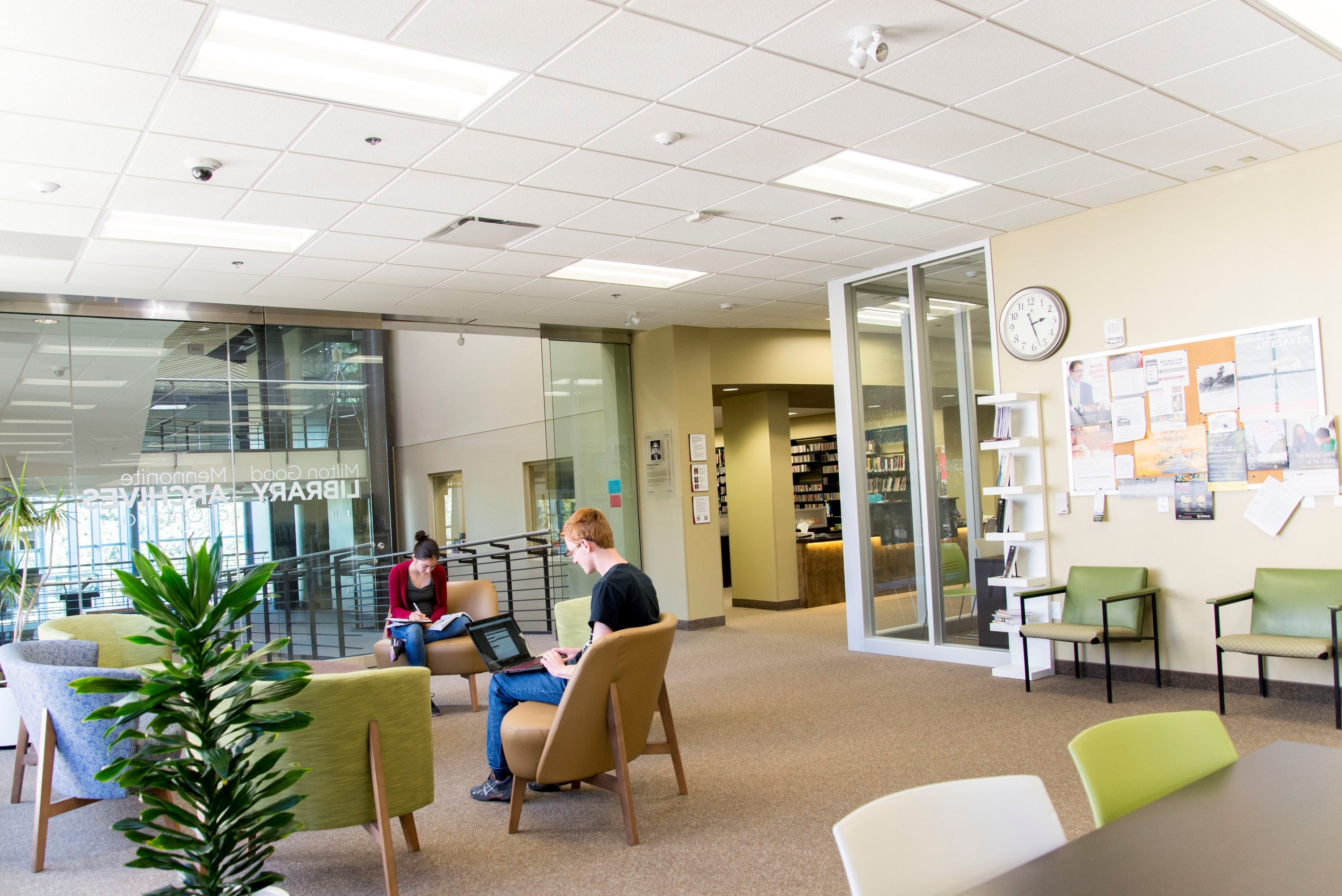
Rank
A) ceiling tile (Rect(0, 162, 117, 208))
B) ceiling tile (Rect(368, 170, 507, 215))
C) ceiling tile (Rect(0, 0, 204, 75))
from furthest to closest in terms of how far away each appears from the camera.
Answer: ceiling tile (Rect(368, 170, 507, 215)), ceiling tile (Rect(0, 162, 117, 208)), ceiling tile (Rect(0, 0, 204, 75))

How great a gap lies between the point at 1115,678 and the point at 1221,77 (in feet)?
12.5

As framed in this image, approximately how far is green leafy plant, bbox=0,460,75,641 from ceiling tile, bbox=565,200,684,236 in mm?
4253

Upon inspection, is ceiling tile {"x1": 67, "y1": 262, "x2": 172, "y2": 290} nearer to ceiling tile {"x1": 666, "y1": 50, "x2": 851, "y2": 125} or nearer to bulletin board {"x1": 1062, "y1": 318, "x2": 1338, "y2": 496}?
ceiling tile {"x1": 666, "y1": 50, "x2": 851, "y2": 125}

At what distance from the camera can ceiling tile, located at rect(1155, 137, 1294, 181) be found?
17.1 ft

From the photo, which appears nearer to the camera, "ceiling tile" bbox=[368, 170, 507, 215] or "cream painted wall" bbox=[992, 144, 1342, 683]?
"ceiling tile" bbox=[368, 170, 507, 215]

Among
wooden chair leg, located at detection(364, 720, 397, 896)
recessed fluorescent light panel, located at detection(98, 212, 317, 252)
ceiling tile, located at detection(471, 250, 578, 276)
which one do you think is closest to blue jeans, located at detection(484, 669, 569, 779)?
wooden chair leg, located at detection(364, 720, 397, 896)

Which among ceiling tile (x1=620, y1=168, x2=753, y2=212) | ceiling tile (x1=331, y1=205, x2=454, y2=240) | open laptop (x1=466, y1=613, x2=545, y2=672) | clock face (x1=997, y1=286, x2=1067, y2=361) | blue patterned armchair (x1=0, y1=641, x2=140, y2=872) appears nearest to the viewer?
blue patterned armchair (x1=0, y1=641, x2=140, y2=872)

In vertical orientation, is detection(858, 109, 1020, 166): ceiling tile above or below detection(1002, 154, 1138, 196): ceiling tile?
above

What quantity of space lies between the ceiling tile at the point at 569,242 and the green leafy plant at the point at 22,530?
386cm

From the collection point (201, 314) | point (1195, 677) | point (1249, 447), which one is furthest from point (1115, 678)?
point (201, 314)

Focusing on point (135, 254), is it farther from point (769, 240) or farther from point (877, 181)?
point (877, 181)

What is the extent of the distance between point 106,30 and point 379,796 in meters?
2.89

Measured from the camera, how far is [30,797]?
4922 millimetres

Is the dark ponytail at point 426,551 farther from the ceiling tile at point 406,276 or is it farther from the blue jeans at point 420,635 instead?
the ceiling tile at point 406,276
